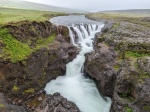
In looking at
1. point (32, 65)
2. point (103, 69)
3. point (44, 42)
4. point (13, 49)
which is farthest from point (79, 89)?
point (13, 49)

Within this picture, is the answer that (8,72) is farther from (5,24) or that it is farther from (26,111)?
(5,24)

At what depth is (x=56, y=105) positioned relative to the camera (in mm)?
16062

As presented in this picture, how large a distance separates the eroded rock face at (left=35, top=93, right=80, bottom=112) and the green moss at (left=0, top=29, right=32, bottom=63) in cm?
464

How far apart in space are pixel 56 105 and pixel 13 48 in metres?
6.76

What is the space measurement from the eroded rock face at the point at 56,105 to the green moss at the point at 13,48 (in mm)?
4642

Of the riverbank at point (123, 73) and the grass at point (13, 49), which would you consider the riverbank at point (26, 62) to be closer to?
the grass at point (13, 49)

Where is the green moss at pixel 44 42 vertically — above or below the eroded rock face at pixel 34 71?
above

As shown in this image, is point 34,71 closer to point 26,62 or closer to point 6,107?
point 26,62

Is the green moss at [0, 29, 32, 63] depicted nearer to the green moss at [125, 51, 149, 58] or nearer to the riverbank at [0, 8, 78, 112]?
the riverbank at [0, 8, 78, 112]

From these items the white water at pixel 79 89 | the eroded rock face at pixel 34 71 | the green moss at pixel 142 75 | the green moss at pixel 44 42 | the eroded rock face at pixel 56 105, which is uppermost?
the green moss at pixel 44 42

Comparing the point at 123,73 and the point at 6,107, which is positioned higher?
the point at 123,73

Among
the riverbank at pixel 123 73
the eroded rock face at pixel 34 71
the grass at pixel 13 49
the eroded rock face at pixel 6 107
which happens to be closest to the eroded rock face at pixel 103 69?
the riverbank at pixel 123 73

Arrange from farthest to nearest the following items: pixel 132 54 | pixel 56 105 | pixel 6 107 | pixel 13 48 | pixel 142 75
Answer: pixel 132 54 < pixel 13 48 < pixel 56 105 < pixel 142 75 < pixel 6 107

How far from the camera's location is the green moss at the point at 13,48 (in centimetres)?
1678
